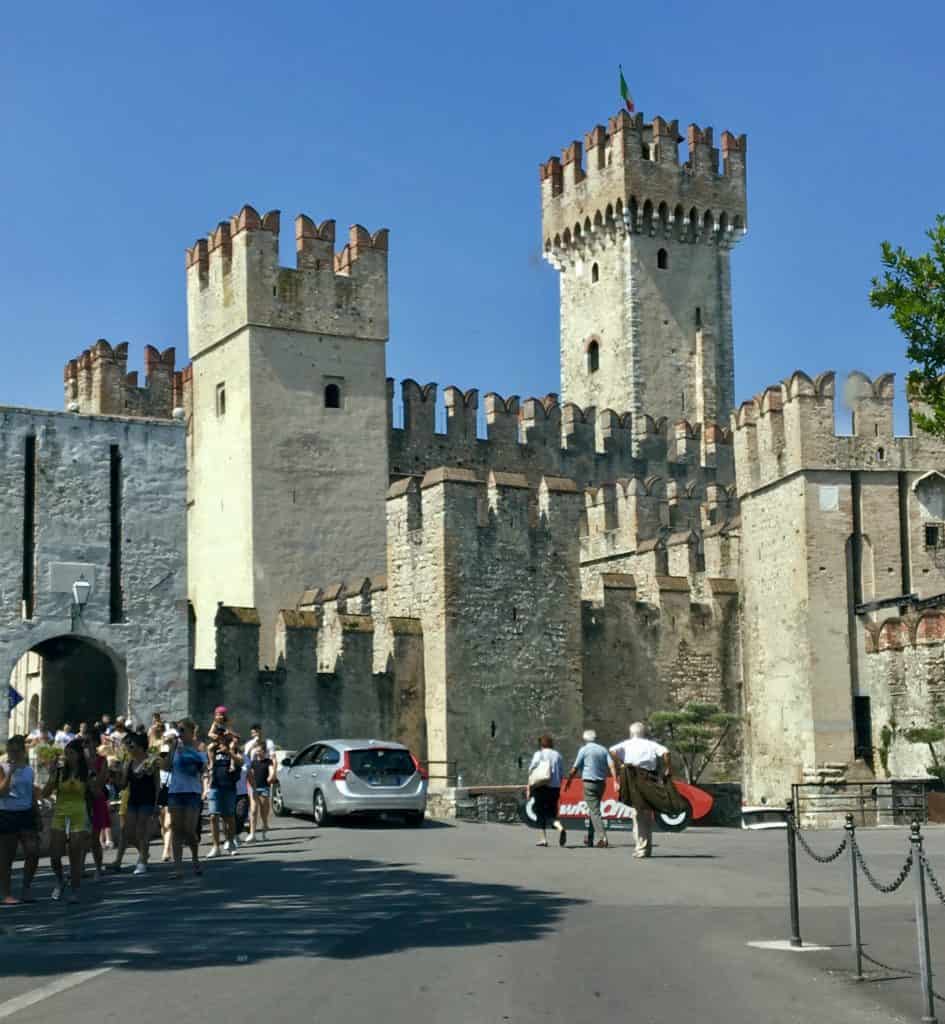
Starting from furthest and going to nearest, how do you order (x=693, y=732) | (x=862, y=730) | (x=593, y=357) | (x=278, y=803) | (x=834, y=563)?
1. (x=593, y=357)
2. (x=693, y=732)
3. (x=834, y=563)
4. (x=862, y=730)
5. (x=278, y=803)

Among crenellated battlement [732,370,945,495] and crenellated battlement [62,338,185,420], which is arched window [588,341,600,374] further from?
crenellated battlement [732,370,945,495]

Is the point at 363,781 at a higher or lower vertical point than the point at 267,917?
higher

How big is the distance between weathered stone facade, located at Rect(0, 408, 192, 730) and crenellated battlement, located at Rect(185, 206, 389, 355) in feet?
33.8

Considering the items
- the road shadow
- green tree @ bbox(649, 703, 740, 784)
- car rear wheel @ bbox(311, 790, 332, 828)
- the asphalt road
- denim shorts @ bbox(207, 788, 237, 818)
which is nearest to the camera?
the asphalt road

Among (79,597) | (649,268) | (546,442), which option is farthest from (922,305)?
(649,268)

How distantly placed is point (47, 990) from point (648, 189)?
5351 centimetres

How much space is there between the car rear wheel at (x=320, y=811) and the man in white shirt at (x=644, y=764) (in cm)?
715

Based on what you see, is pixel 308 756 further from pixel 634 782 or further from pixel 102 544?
pixel 634 782

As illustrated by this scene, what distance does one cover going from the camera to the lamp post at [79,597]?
103 feet

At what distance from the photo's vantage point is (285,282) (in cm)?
4278

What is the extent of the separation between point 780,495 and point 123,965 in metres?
25.9

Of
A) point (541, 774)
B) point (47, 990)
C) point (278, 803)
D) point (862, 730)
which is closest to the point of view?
point (47, 990)

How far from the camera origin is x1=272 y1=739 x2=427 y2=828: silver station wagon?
27.0m

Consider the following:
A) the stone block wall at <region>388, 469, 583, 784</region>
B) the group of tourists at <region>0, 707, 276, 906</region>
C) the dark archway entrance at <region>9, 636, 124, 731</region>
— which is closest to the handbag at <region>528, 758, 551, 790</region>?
the group of tourists at <region>0, 707, 276, 906</region>
